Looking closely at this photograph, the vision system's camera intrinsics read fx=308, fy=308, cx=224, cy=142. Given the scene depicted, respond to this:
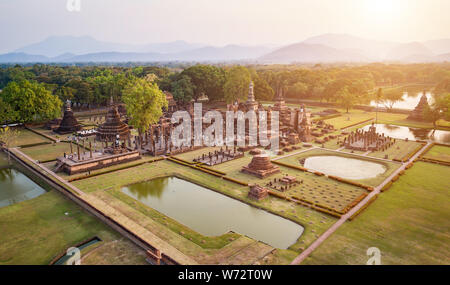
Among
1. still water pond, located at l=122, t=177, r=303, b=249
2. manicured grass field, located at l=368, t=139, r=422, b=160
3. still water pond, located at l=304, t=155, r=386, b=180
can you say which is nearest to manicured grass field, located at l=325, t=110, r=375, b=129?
manicured grass field, located at l=368, t=139, r=422, b=160

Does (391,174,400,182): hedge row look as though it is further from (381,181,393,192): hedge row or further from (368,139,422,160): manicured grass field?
(368,139,422,160): manicured grass field

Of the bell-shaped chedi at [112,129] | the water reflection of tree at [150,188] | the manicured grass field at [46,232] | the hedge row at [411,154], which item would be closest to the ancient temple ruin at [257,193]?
the water reflection of tree at [150,188]

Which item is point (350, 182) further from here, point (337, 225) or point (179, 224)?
point (179, 224)

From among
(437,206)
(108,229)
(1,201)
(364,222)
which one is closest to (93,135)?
(1,201)

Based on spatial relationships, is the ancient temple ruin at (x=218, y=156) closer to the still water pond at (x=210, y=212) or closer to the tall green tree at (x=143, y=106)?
the still water pond at (x=210, y=212)

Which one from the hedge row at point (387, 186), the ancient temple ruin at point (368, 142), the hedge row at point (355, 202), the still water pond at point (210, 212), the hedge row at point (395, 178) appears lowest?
the still water pond at point (210, 212)

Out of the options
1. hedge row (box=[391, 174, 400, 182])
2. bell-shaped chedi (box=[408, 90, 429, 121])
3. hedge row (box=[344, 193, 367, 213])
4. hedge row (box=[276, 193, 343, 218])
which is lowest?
hedge row (box=[276, 193, 343, 218])

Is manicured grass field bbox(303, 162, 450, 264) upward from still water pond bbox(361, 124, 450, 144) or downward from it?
downward

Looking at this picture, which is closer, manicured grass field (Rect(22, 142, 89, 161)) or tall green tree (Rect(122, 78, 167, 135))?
manicured grass field (Rect(22, 142, 89, 161))
